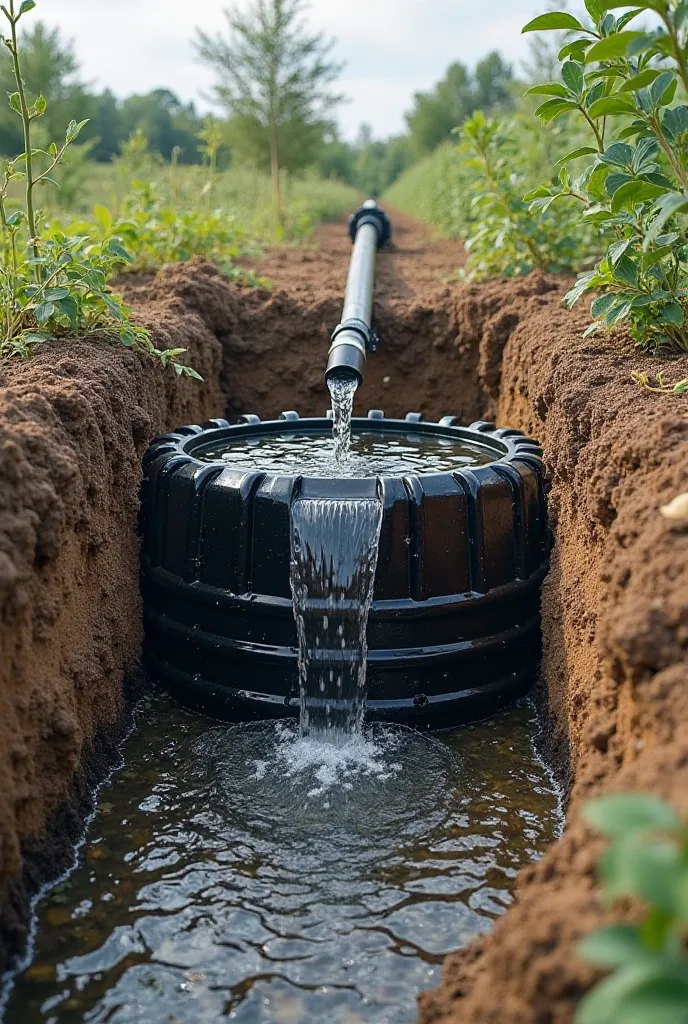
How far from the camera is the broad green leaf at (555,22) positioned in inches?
116

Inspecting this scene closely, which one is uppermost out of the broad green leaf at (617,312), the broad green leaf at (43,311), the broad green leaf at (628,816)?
the broad green leaf at (617,312)

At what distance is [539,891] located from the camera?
60.3 inches

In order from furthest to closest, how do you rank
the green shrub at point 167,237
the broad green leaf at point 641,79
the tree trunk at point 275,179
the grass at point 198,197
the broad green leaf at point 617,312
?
1. the tree trunk at point 275,179
2. the grass at point 198,197
3. the green shrub at point 167,237
4. the broad green leaf at point 617,312
5. the broad green leaf at point 641,79

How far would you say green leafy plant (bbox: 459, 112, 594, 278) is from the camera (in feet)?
18.8

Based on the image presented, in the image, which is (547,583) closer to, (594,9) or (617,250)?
(617,250)

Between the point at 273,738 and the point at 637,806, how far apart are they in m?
2.12

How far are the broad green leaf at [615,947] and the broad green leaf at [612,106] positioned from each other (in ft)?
8.54

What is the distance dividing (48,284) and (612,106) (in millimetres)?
Result: 2014

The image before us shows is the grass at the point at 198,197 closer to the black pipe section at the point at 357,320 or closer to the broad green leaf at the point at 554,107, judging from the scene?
the black pipe section at the point at 357,320

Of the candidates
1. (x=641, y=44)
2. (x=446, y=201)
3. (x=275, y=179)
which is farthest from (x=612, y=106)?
(x=275, y=179)

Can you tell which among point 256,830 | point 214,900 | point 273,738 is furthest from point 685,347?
point 214,900

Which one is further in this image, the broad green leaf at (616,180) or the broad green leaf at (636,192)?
the broad green leaf at (616,180)

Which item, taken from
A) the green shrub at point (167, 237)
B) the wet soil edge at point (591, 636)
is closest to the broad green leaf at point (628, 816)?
the wet soil edge at point (591, 636)

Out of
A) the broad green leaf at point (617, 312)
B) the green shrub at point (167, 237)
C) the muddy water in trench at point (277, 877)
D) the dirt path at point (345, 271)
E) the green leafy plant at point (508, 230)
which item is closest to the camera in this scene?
the muddy water in trench at point (277, 877)
